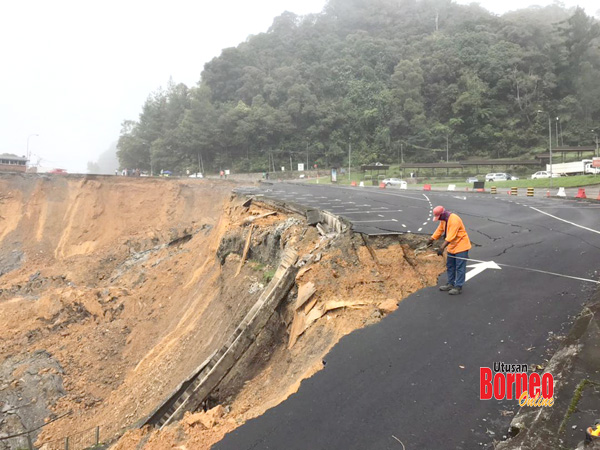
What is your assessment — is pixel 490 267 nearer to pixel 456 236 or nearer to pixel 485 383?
pixel 456 236

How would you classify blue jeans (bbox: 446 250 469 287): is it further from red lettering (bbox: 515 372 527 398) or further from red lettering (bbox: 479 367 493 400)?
red lettering (bbox: 515 372 527 398)

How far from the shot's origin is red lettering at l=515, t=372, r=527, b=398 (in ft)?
12.4

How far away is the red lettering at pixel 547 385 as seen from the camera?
3.52 meters

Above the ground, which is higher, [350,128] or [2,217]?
[350,128]

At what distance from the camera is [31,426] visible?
355 inches

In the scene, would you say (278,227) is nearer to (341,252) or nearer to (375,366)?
(341,252)

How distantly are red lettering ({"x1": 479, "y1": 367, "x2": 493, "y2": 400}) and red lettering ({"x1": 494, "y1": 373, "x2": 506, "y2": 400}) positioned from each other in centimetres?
5

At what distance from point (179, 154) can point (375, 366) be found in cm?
7484

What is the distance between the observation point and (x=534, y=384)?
3.76 meters

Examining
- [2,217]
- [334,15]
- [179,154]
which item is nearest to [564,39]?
[334,15]

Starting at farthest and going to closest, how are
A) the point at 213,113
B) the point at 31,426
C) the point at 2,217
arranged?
the point at 213,113 < the point at 2,217 < the point at 31,426

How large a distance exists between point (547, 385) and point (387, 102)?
75.7 metres

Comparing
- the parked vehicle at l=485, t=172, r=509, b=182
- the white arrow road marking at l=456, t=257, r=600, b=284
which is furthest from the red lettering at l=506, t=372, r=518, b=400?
the parked vehicle at l=485, t=172, r=509, b=182

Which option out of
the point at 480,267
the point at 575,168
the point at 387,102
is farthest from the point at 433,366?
the point at 387,102
